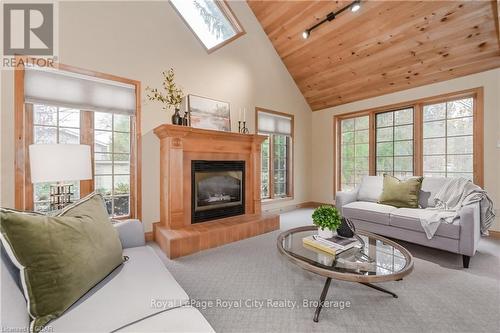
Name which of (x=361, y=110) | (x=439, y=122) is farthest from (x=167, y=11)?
(x=439, y=122)

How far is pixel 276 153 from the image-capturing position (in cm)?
492

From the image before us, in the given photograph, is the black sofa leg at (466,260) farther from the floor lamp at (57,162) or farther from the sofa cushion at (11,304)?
the floor lamp at (57,162)

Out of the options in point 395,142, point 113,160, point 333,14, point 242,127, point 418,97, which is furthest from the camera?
point 395,142

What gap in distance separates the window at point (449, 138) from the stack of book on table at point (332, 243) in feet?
10.1

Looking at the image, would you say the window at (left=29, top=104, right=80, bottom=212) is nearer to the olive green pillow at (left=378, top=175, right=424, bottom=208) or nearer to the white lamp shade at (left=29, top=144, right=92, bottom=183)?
the white lamp shade at (left=29, top=144, right=92, bottom=183)

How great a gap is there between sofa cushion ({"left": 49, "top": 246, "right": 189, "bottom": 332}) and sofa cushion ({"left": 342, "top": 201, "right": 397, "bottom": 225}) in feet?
8.87

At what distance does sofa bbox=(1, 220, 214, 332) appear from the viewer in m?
0.85

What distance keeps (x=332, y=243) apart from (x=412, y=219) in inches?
58.3

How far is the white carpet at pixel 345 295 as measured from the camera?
58.6 inches
